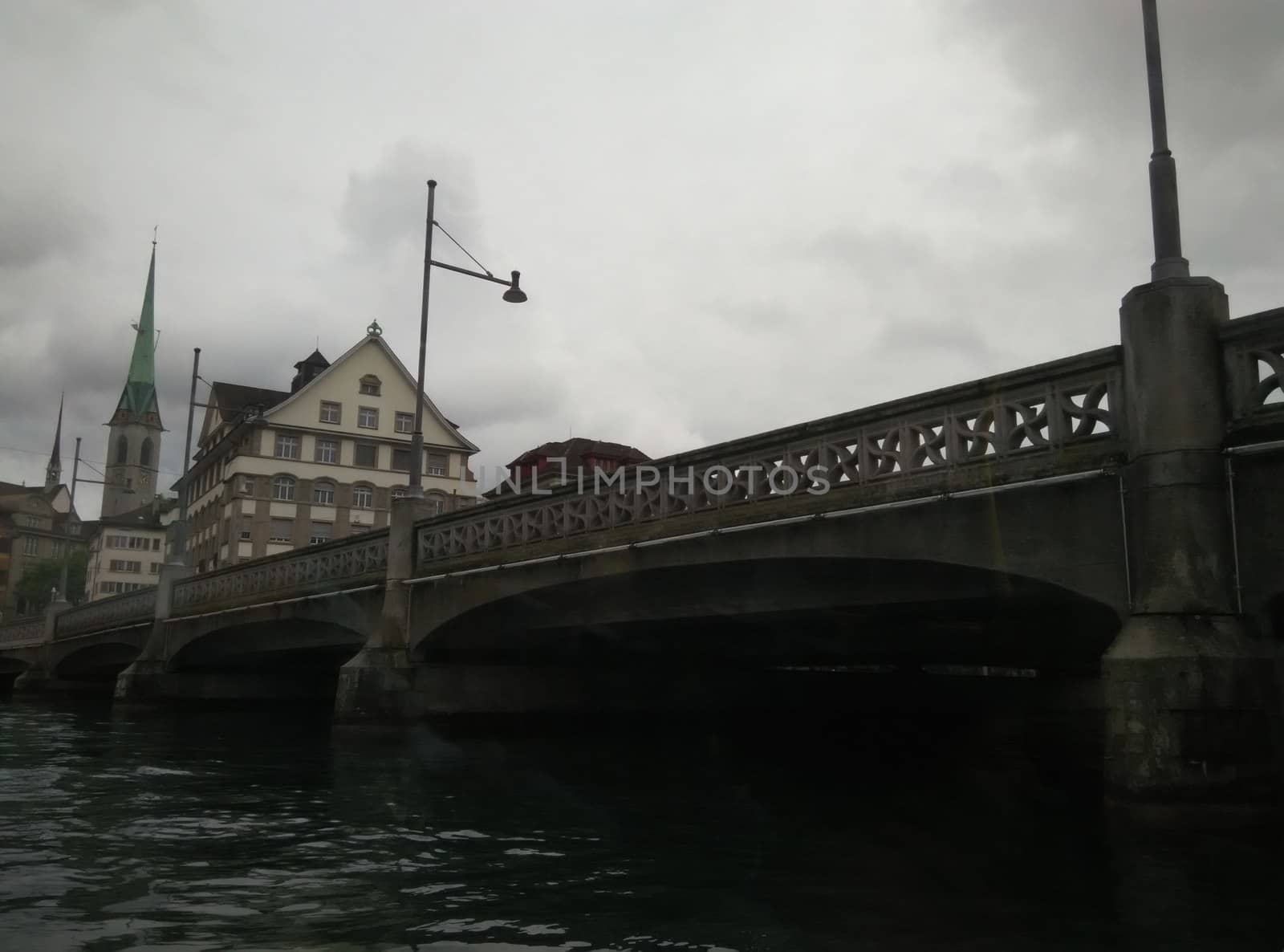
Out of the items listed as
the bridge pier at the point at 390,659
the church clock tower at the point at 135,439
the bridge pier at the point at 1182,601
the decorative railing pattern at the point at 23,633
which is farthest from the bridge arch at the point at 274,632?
the church clock tower at the point at 135,439

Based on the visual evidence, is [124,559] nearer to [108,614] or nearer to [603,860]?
[108,614]

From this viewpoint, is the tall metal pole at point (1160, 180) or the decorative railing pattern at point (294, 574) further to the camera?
the decorative railing pattern at point (294, 574)

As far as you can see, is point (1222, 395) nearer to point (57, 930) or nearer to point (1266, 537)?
point (1266, 537)

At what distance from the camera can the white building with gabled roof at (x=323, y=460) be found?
203 ft

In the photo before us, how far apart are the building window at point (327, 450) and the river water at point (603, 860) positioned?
50.1 metres

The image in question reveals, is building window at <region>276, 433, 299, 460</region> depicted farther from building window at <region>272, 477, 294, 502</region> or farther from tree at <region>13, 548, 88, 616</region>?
tree at <region>13, 548, 88, 616</region>

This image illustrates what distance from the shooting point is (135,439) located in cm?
14162

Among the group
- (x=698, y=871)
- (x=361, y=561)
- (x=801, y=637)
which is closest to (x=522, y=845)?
(x=698, y=871)

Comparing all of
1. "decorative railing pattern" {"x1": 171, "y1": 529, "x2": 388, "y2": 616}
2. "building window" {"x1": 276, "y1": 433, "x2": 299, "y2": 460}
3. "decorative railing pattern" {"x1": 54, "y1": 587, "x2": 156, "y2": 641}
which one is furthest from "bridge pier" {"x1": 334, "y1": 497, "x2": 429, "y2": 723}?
"building window" {"x1": 276, "y1": 433, "x2": 299, "y2": 460}

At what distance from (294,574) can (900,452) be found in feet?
58.6

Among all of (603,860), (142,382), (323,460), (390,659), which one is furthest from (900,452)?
(142,382)

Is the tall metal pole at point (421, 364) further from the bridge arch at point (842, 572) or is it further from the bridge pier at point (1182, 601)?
the bridge pier at point (1182, 601)

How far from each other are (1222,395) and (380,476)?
60929 mm

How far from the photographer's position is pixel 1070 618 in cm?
1317
